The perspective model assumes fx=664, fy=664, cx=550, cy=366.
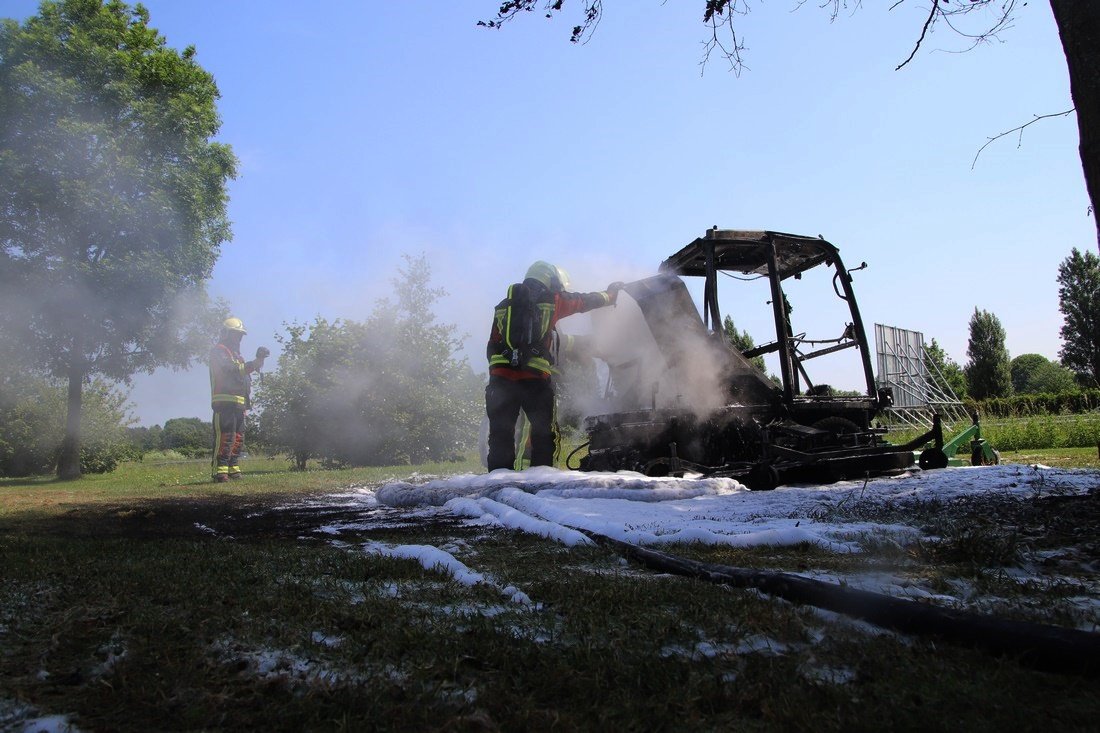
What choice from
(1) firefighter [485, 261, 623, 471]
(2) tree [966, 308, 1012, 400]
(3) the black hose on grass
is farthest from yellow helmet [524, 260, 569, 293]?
(2) tree [966, 308, 1012, 400]

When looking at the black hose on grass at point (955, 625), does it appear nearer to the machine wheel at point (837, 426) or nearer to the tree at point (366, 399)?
the machine wheel at point (837, 426)

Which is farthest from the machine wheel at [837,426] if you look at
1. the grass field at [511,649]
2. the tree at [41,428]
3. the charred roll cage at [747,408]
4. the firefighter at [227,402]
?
the tree at [41,428]

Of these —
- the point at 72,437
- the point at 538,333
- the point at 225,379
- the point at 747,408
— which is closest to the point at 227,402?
the point at 225,379

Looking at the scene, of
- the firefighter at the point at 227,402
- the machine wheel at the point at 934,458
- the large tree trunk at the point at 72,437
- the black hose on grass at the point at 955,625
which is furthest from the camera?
the large tree trunk at the point at 72,437

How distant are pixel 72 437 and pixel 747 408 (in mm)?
14936

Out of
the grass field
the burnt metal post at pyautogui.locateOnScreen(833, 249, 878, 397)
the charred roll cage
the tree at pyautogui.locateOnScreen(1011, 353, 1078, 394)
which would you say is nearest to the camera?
the grass field

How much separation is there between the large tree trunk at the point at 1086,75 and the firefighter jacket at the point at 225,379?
11.1 meters

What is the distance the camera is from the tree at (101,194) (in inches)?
538

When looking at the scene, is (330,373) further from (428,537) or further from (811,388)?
(428,537)

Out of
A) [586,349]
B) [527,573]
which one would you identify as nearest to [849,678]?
[527,573]

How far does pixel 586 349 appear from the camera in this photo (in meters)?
8.27

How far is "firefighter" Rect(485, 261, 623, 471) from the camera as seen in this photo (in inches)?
276

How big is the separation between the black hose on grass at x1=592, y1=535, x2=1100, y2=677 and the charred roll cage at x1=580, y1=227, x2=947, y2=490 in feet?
11.7

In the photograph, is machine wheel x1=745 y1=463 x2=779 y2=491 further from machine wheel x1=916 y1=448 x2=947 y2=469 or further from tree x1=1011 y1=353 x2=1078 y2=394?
tree x1=1011 y1=353 x2=1078 y2=394
